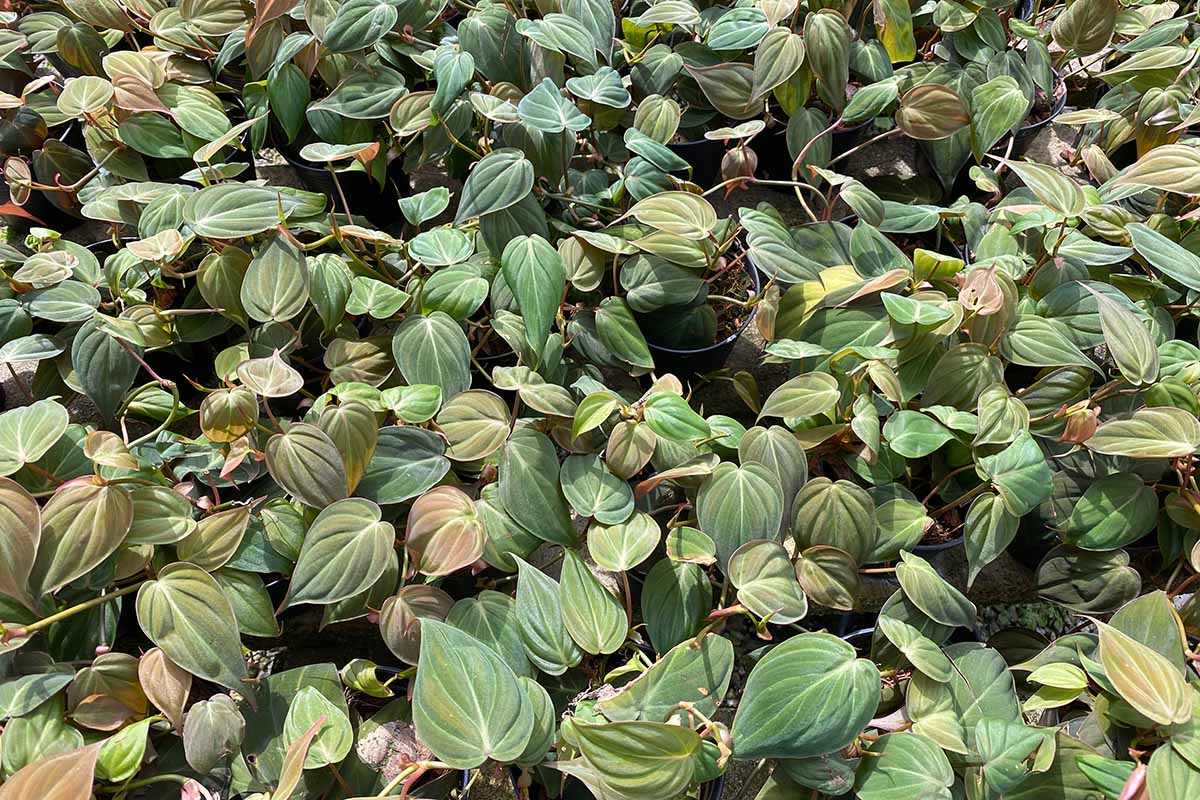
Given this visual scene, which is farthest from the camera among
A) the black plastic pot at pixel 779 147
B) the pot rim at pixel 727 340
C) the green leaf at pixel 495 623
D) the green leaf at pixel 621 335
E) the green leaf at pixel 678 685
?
the black plastic pot at pixel 779 147

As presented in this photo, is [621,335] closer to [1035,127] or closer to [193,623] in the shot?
[193,623]

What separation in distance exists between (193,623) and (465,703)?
44 centimetres

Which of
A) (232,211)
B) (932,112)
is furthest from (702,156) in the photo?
(232,211)

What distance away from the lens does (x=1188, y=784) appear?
1003 mm

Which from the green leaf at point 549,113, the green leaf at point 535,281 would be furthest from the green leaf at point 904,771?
the green leaf at point 549,113

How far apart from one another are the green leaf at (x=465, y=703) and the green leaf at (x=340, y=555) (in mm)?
205

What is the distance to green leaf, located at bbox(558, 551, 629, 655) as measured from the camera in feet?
3.75

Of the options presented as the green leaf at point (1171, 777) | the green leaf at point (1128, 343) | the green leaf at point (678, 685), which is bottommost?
the green leaf at point (1171, 777)

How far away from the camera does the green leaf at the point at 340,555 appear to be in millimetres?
1143

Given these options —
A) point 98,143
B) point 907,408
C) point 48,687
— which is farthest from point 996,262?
point 98,143

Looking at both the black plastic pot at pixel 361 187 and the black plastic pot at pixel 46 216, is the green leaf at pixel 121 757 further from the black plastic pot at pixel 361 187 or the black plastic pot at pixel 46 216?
the black plastic pot at pixel 46 216

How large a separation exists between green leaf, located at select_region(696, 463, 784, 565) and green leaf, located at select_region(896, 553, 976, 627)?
0.65 ft

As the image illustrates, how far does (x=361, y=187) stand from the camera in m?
2.04

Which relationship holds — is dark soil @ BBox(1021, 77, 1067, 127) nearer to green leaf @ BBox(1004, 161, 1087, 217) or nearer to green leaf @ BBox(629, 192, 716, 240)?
green leaf @ BBox(1004, 161, 1087, 217)
